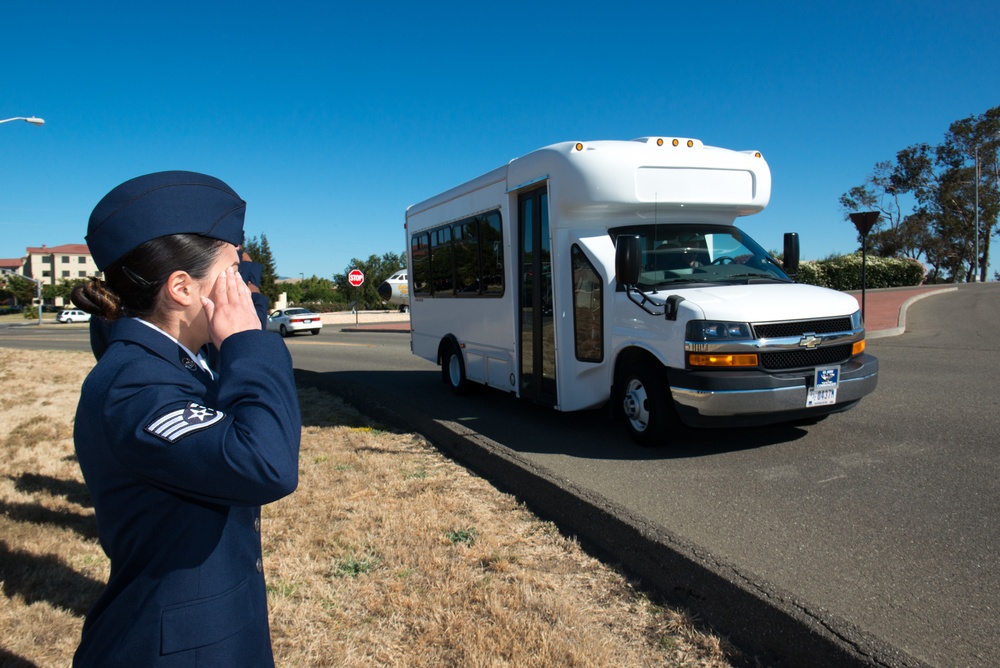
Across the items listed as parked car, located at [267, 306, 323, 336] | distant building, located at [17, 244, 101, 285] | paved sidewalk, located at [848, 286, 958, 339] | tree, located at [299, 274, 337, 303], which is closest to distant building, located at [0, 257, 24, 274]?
distant building, located at [17, 244, 101, 285]

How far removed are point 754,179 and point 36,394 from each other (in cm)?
1068

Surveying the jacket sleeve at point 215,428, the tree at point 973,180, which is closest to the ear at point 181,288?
the jacket sleeve at point 215,428

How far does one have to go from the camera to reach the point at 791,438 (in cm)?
679

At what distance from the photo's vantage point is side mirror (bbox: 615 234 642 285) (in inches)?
249

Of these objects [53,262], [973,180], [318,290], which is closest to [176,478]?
[973,180]

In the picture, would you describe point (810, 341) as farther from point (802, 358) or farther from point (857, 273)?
point (857, 273)

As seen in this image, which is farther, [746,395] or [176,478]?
[746,395]

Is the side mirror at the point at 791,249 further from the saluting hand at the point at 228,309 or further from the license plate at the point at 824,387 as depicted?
the saluting hand at the point at 228,309

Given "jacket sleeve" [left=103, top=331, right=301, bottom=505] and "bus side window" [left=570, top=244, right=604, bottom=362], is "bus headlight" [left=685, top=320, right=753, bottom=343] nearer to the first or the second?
"bus side window" [left=570, top=244, right=604, bottom=362]

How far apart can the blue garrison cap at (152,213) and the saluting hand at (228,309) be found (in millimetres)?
108

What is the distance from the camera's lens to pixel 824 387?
19.6 feet

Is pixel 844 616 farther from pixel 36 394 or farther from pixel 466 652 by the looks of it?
pixel 36 394

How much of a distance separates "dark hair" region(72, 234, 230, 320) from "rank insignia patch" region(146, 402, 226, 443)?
1.05ft

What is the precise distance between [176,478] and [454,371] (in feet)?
30.1
